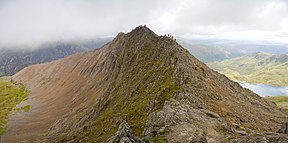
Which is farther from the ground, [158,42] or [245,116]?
[158,42]

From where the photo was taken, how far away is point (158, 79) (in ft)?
293

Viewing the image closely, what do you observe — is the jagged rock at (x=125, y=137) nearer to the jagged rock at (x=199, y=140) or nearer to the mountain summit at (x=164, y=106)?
the mountain summit at (x=164, y=106)

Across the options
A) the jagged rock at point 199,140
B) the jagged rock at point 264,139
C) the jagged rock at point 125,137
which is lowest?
the jagged rock at point 125,137

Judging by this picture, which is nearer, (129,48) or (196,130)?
(196,130)

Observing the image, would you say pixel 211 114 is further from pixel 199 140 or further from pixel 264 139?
pixel 264 139

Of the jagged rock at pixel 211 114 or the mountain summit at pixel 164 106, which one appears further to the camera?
the jagged rock at pixel 211 114

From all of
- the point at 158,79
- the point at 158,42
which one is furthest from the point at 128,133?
the point at 158,42

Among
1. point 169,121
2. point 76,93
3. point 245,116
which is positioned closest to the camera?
point 169,121

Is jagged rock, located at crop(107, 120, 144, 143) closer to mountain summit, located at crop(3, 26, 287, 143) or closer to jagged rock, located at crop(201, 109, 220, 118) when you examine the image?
mountain summit, located at crop(3, 26, 287, 143)

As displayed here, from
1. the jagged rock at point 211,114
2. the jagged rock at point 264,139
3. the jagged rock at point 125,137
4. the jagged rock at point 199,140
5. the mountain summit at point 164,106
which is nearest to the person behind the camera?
the jagged rock at point 264,139

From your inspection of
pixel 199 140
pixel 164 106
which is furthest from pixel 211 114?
pixel 199 140

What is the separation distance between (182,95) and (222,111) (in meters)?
9.21

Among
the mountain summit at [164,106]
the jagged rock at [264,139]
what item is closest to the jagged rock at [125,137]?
the mountain summit at [164,106]

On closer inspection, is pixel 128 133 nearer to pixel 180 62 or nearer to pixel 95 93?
pixel 180 62
